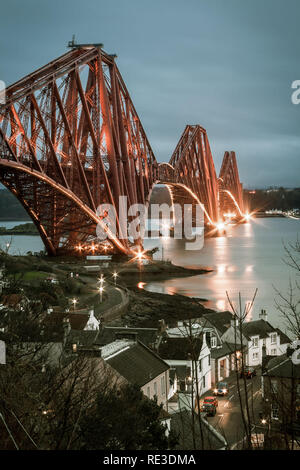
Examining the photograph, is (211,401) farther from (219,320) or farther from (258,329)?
(219,320)

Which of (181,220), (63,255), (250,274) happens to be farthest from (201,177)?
(63,255)

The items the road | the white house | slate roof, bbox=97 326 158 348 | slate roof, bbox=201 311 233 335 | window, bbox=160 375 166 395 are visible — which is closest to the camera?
the road

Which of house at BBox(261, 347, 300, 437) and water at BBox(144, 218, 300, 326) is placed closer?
house at BBox(261, 347, 300, 437)

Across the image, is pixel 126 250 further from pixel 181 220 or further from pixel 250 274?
pixel 181 220

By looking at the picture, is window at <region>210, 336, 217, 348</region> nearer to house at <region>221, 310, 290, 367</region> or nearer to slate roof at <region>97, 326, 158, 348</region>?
house at <region>221, 310, 290, 367</region>

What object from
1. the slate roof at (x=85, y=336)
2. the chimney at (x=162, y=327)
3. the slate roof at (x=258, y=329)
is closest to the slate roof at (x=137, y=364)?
the slate roof at (x=85, y=336)

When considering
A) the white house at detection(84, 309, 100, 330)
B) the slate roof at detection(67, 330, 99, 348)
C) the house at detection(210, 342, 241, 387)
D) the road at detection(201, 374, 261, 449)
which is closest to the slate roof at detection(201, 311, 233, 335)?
the house at detection(210, 342, 241, 387)
